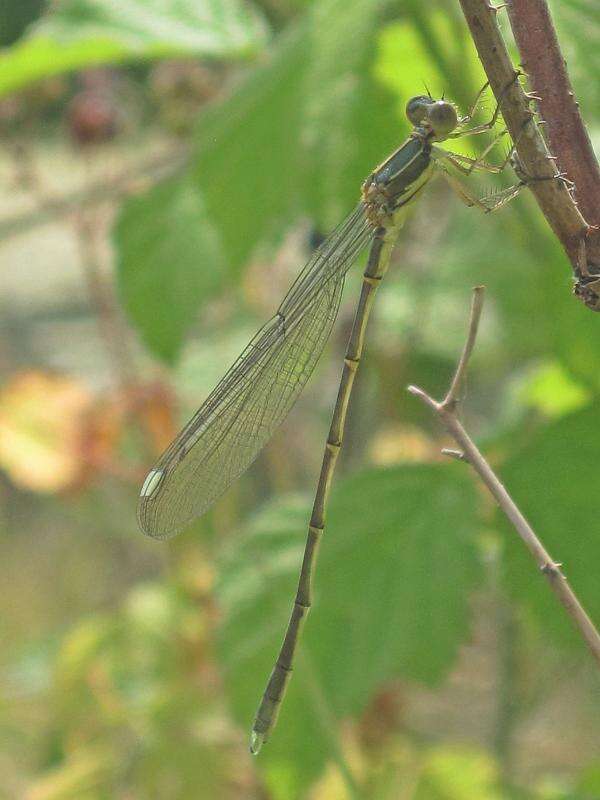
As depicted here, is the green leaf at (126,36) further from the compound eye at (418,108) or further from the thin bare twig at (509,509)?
the thin bare twig at (509,509)

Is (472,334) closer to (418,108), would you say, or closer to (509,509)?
(509,509)

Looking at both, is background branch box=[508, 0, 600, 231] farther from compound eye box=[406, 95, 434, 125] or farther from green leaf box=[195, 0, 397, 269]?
green leaf box=[195, 0, 397, 269]

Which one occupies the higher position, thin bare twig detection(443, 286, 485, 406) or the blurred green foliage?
thin bare twig detection(443, 286, 485, 406)

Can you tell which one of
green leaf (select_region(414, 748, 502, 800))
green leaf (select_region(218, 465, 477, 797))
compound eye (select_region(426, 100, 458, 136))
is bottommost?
green leaf (select_region(414, 748, 502, 800))

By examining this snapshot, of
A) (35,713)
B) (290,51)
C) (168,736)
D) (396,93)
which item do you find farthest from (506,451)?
(35,713)

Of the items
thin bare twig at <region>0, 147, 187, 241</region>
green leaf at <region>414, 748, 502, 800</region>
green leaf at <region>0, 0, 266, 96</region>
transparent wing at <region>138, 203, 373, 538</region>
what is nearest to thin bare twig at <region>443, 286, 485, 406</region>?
transparent wing at <region>138, 203, 373, 538</region>

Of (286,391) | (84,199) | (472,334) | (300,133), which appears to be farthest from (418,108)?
(84,199)
